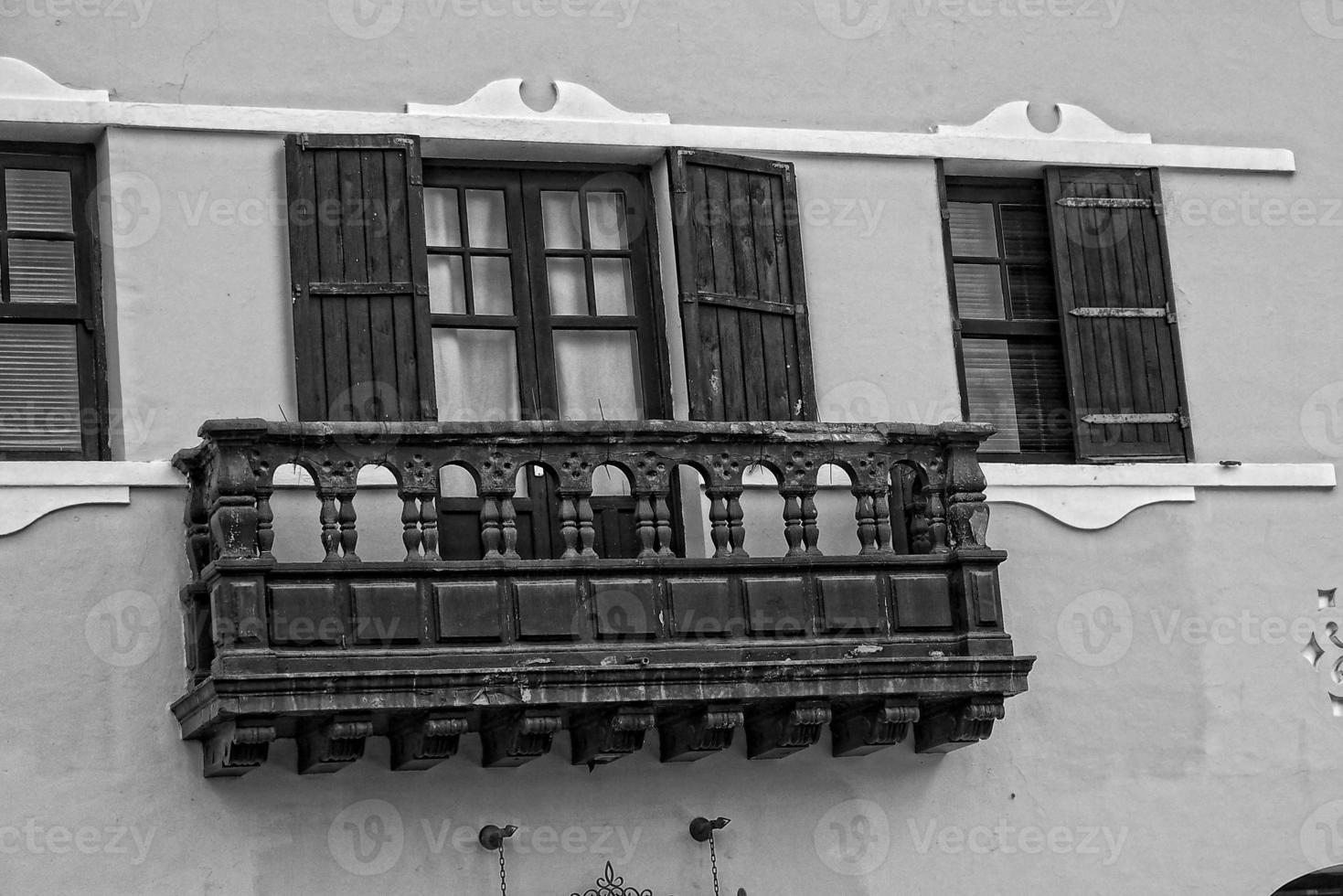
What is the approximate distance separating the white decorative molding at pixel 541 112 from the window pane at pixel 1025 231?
6.36 feet

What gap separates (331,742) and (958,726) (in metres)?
2.95

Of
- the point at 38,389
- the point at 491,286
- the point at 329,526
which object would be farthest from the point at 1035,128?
the point at 38,389

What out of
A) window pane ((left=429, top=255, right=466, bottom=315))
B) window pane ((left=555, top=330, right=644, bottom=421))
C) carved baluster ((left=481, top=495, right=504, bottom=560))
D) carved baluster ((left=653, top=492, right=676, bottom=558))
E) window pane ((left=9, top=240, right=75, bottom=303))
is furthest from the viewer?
window pane ((left=555, top=330, right=644, bottom=421))

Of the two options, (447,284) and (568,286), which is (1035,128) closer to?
(568,286)

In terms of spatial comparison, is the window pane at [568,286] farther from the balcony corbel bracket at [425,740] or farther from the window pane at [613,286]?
the balcony corbel bracket at [425,740]

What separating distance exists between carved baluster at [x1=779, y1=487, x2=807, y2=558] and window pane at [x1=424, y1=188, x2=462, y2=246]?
2.12 metres

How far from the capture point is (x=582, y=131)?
12242mm

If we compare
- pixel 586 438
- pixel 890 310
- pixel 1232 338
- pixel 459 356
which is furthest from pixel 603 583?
pixel 1232 338

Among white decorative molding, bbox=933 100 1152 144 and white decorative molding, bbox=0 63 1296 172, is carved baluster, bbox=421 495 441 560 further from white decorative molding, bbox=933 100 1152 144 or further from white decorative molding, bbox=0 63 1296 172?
white decorative molding, bbox=933 100 1152 144

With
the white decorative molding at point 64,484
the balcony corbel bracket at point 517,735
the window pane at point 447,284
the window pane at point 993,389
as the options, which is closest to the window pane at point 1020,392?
the window pane at point 993,389

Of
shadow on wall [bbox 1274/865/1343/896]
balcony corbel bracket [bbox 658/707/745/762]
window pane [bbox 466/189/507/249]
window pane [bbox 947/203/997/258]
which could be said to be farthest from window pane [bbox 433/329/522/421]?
shadow on wall [bbox 1274/865/1343/896]

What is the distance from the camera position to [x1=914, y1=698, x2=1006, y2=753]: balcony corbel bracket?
1155 cm

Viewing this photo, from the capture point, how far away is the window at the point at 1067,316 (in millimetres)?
12766

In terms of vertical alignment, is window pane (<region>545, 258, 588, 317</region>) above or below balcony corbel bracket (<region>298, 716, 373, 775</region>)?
above
